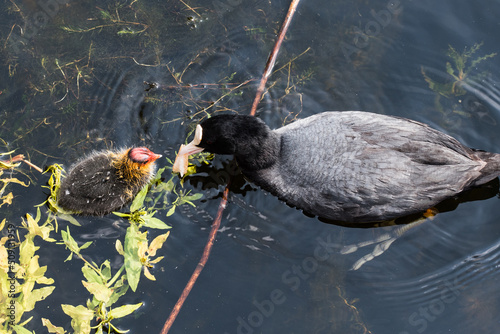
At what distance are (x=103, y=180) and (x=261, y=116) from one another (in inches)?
67.4

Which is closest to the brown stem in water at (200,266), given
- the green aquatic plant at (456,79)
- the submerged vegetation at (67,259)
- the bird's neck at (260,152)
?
the submerged vegetation at (67,259)

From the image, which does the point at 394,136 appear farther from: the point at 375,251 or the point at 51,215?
the point at 51,215

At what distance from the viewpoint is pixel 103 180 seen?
4617 mm

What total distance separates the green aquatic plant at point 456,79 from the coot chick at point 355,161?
0.83 m

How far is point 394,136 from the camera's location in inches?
178

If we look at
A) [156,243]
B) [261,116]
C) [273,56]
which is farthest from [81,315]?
[273,56]

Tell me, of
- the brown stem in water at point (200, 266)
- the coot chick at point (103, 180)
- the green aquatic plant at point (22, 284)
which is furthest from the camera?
the coot chick at point (103, 180)

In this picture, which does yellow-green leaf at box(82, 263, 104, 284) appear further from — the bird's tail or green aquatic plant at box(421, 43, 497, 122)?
green aquatic plant at box(421, 43, 497, 122)

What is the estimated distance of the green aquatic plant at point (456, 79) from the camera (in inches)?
218

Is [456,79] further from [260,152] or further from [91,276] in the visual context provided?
[91,276]

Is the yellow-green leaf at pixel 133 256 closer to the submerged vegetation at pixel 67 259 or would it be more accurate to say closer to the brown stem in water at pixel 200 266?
the submerged vegetation at pixel 67 259

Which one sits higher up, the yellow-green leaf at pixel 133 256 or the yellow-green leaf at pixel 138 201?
the yellow-green leaf at pixel 138 201

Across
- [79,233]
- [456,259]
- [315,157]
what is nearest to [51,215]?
[79,233]

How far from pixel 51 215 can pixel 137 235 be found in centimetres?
113
